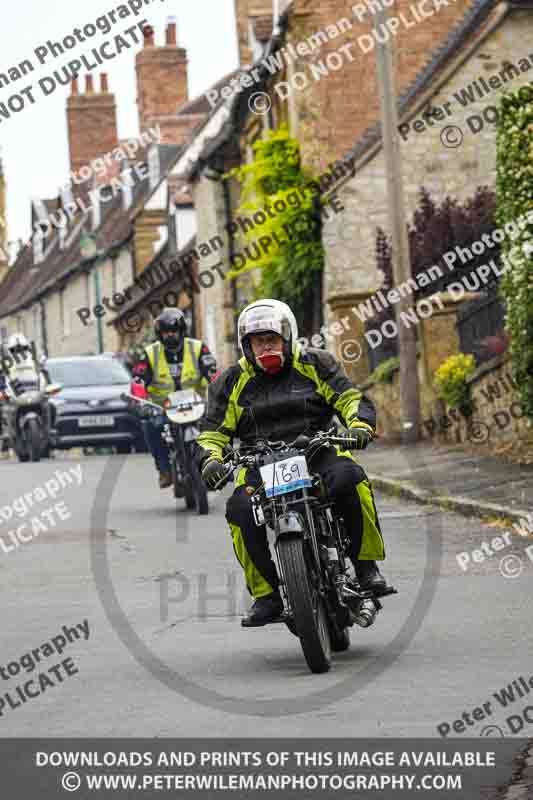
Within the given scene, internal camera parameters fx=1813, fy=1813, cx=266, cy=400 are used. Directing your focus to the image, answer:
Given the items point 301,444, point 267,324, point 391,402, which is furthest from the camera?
point 391,402

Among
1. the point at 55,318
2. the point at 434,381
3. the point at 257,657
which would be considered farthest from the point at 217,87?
the point at 257,657

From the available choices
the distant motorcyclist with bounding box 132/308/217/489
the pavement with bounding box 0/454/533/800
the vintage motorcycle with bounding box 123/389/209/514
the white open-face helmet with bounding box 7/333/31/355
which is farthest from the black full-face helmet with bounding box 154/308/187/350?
the white open-face helmet with bounding box 7/333/31/355

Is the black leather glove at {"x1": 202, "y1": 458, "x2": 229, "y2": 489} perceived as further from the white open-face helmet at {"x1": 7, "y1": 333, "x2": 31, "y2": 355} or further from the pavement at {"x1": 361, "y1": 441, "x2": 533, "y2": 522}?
the white open-face helmet at {"x1": 7, "y1": 333, "x2": 31, "y2": 355}

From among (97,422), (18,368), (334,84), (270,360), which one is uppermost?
(334,84)

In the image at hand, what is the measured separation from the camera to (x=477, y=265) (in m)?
27.0

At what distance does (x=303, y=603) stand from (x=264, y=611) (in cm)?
61

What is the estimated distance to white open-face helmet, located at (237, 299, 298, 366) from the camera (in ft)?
27.4

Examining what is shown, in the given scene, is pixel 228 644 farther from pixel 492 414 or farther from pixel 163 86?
pixel 163 86

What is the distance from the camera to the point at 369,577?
842 centimetres

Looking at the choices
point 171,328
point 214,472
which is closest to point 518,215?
point 171,328

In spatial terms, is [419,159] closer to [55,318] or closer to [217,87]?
[217,87]

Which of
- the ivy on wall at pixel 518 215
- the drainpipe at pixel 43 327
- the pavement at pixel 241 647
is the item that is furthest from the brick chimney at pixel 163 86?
the pavement at pixel 241 647

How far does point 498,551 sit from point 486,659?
4545 millimetres

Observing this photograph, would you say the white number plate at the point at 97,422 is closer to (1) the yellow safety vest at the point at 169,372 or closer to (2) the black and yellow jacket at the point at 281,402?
(1) the yellow safety vest at the point at 169,372
